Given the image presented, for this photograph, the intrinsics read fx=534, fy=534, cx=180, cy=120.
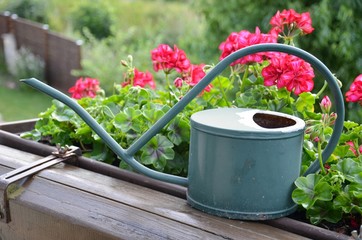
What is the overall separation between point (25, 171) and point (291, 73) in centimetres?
69

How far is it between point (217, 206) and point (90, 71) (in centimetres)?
516

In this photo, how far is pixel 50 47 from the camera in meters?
7.16

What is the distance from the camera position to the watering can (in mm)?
1033

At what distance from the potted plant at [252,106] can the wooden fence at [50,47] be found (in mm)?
5063

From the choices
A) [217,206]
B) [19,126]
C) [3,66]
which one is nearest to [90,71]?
[3,66]

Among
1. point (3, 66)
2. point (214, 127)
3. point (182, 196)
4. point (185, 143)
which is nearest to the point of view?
point (214, 127)

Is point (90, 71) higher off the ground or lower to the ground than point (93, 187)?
lower

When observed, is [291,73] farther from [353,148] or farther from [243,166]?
[243,166]

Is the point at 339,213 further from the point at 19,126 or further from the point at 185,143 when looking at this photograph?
the point at 19,126

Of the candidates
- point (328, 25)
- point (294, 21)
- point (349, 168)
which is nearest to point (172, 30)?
point (328, 25)

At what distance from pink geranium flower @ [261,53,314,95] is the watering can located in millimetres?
186

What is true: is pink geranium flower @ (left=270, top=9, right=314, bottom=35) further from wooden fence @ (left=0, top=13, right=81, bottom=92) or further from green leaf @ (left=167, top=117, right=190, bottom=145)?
wooden fence @ (left=0, top=13, right=81, bottom=92)

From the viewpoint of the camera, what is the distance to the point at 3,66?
25.9 ft

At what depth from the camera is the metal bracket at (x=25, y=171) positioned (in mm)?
1230
